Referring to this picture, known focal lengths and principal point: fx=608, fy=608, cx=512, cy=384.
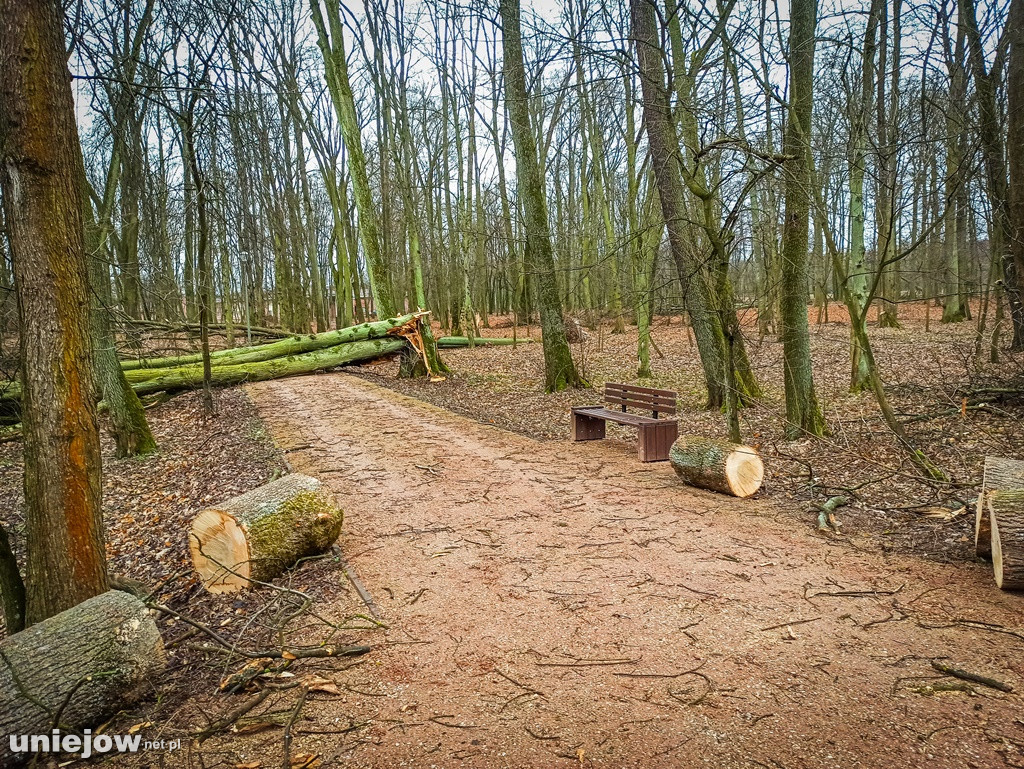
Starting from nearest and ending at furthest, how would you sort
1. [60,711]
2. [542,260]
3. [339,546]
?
1. [60,711]
2. [339,546]
3. [542,260]

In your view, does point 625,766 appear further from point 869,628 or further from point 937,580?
point 937,580

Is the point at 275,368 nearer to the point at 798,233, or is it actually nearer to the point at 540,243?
the point at 540,243

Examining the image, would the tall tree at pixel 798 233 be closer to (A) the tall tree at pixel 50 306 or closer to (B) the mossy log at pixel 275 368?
(A) the tall tree at pixel 50 306

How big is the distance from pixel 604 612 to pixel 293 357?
14.2m

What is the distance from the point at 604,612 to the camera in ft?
12.8

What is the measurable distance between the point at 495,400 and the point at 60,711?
31.8ft

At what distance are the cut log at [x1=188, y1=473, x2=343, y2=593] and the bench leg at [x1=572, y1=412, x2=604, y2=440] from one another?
4.45 meters

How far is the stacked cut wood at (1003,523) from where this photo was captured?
3900mm

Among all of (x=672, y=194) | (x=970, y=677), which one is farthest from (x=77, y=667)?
(x=672, y=194)

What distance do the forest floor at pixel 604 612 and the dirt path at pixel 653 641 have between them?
0.02 m

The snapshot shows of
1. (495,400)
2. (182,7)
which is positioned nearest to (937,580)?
(495,400)

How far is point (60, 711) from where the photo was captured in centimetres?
305

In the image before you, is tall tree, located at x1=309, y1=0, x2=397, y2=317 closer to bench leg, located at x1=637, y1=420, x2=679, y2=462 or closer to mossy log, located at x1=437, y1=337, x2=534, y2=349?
mossy log, located at x1=437, y1=337, x2=534, y2=349

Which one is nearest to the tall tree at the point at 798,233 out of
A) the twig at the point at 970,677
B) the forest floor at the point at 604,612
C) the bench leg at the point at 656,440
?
the forest floor at the point at 604,612
